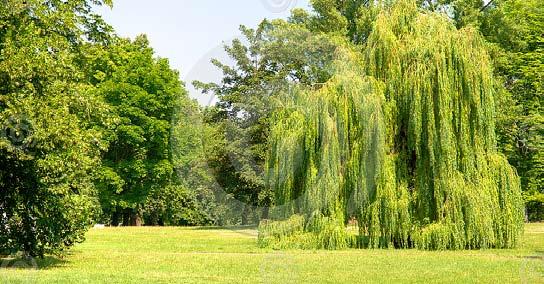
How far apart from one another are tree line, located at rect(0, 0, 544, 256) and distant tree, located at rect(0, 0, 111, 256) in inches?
1.6

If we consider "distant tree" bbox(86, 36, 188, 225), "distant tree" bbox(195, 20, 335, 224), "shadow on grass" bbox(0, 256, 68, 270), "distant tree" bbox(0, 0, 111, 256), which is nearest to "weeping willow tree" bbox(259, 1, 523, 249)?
"shadow on grass" bbox(0, 256, 68, 270)

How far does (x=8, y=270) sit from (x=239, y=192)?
1096 inches

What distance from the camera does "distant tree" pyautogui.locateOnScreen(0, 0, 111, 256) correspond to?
15.1 m

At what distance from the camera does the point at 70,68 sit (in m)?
16.5

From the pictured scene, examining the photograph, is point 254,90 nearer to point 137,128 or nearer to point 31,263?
point 137,128

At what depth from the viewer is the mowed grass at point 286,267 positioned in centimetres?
1400

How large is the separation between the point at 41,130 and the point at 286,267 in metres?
6.55

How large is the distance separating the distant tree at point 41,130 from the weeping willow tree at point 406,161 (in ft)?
24.5

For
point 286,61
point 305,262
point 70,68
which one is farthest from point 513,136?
point 70,68

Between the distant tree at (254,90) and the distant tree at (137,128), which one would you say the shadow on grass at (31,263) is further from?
the distant tree at (137,128)

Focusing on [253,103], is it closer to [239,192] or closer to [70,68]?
[239,192]

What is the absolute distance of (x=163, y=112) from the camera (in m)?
49.9

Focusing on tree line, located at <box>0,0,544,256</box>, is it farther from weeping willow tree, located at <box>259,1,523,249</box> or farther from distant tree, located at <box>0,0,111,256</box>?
weeping willow tree, located at <box>259,1,523,249</box>

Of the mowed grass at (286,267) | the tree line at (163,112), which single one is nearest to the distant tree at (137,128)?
the tree line at (163,112)
